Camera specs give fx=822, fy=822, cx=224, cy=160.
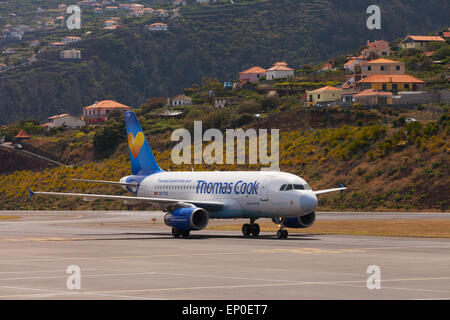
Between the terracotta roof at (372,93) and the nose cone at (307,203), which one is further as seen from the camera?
the terracotta roof at (372,93)

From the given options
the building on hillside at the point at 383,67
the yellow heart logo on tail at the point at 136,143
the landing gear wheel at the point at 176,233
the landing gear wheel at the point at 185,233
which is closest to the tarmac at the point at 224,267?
the landing gear wheel at the point at 176,233

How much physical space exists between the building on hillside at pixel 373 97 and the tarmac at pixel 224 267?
9046cm

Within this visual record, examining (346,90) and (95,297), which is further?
(346,90)

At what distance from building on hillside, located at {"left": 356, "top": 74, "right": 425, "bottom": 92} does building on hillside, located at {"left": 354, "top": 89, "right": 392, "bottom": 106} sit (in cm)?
569

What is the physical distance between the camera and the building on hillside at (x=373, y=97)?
13599cm

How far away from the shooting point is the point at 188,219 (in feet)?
160

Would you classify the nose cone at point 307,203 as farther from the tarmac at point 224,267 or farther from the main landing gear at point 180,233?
the main landing gear at point 180,233

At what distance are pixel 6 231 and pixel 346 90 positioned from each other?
366ft

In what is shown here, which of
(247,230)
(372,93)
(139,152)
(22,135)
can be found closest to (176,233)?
(247,230)

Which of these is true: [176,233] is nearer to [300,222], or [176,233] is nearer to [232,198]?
[232,198]

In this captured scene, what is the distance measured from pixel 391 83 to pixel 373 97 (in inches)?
529

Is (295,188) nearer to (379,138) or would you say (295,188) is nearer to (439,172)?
(439,172)

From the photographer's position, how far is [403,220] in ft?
204
